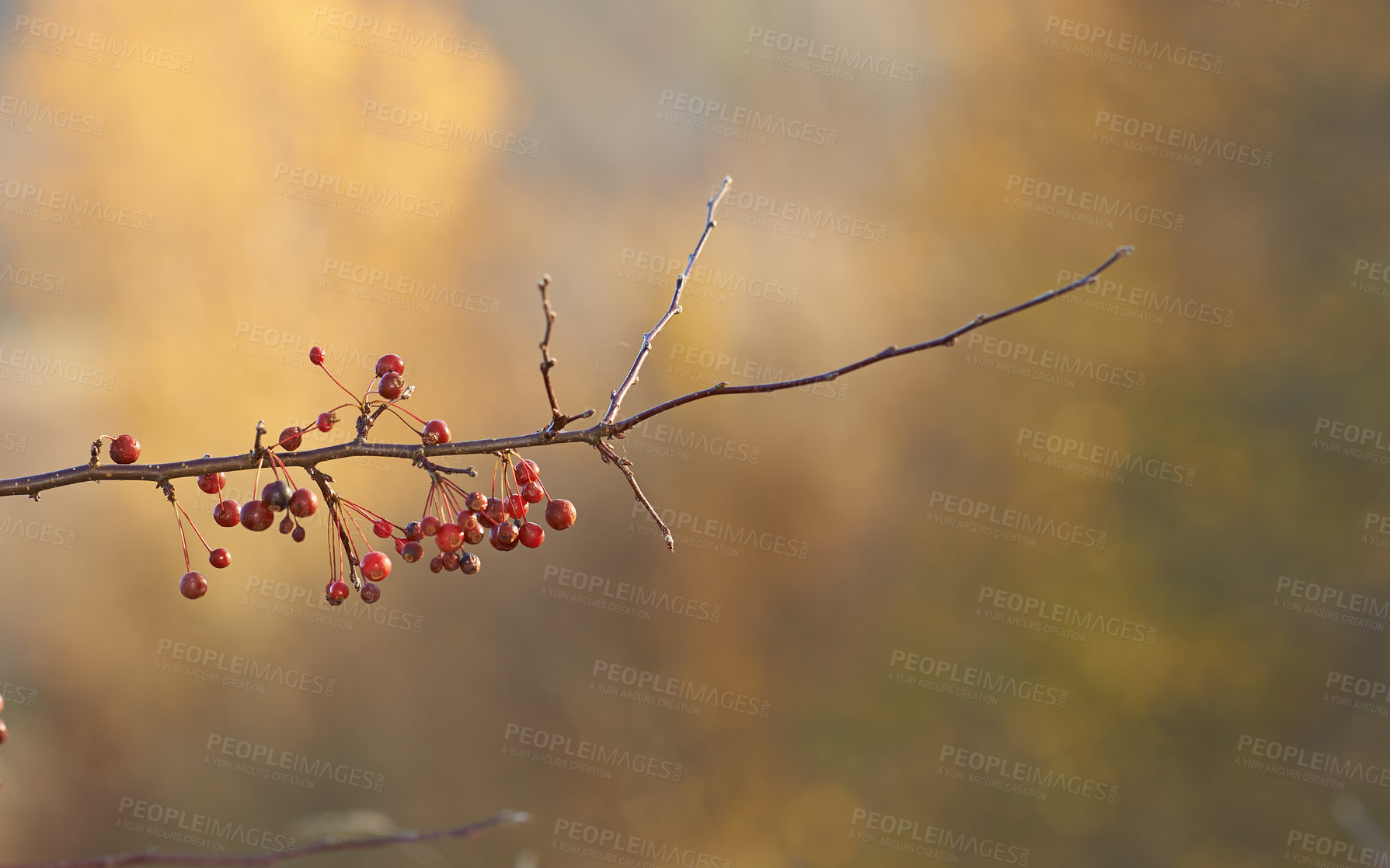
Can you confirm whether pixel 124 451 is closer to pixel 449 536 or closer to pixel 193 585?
pixel 193 585

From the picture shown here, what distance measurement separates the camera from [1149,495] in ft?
18.4

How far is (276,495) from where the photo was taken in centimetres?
89

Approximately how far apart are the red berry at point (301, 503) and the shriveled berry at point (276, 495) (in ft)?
0.04

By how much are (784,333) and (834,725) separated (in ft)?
8.26

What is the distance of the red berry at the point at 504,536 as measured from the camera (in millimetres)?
980

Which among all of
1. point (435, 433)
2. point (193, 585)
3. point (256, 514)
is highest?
point (435, 433)

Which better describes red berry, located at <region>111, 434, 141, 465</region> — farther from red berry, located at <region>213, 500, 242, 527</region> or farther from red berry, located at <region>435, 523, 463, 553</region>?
red berry, located at <region>435, 523, 463, 553</region>

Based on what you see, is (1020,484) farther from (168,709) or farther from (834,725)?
(168,709)

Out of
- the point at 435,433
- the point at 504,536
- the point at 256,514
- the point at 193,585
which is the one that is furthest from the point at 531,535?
the point at 193,585

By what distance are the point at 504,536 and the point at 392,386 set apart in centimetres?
24

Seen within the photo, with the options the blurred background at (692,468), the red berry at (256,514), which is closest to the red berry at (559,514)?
the red berry at (256,514)

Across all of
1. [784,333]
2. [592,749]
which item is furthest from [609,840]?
[784,333]

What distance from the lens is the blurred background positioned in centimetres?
465

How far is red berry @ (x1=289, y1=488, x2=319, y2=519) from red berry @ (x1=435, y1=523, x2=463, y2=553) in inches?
6.2
